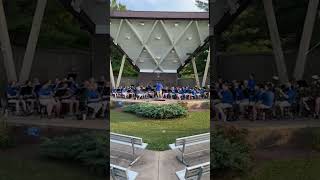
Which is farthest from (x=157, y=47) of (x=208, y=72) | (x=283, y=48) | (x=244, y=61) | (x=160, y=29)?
(x=283, y=48)

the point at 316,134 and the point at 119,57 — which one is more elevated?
the point at 119,57

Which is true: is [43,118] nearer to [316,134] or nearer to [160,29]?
[160,29]

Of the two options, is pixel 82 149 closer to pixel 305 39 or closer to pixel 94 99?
pixel 94 99

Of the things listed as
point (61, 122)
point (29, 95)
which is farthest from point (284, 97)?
point (29, 95)

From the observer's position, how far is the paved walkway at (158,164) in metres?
6.74

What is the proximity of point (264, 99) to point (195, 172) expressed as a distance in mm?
1616

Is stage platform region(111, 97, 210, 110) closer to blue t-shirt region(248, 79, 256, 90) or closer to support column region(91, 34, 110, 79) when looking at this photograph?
support column region(91, 34, 110, 79)

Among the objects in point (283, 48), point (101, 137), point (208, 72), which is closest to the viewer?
point (208, 72)

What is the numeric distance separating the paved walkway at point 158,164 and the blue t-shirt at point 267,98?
1.35 metres

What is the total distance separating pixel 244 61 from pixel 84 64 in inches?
81.7

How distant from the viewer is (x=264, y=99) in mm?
7504

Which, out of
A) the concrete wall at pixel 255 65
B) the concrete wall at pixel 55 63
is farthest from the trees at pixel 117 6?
the concrete wall at pixel 255 65

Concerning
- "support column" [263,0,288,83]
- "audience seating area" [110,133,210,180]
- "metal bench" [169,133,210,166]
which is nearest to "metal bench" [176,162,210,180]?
"audience seating area" [110,133,210,180]

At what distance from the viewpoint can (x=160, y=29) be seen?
6.79 metres
